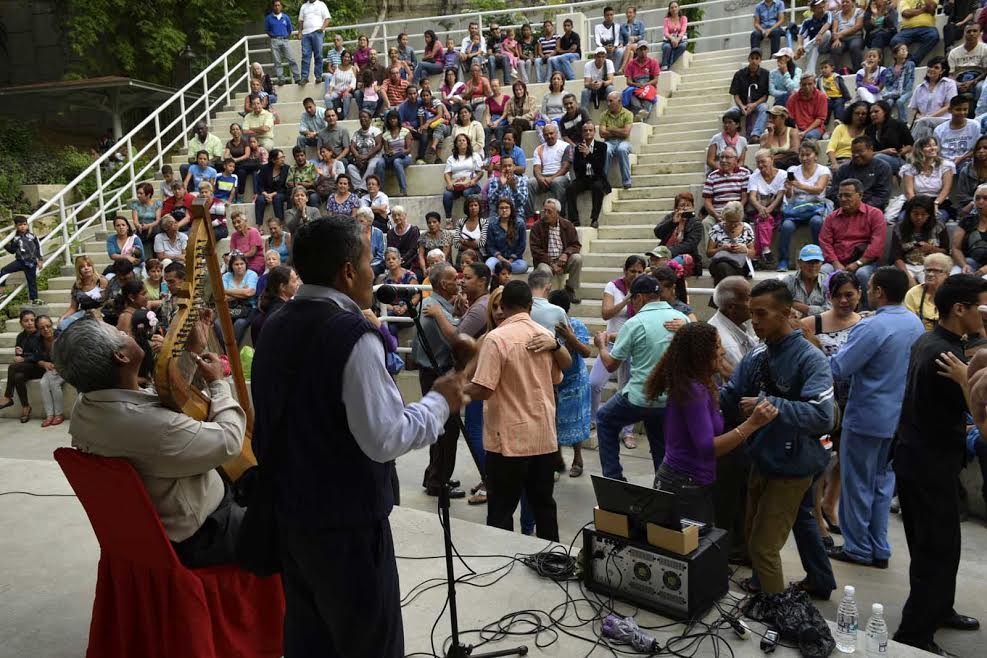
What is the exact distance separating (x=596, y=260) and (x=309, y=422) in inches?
298

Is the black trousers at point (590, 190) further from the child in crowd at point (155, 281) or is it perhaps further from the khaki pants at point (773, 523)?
the khaki pants at point (773, 523)

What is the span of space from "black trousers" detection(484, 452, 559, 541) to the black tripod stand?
106cm

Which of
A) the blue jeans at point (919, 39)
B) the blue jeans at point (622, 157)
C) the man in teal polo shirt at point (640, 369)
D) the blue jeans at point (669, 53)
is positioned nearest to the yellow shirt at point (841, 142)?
the blue jeans at point (919, 39)

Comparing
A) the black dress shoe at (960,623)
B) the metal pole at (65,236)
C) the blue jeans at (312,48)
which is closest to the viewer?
the black dress shoe at (960,623)

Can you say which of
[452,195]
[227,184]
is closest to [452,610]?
[452,195]

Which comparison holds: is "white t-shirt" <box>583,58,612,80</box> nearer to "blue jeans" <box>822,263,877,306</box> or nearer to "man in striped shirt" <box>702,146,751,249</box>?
"man in striped shirt" <box>702,146,751,249</box>

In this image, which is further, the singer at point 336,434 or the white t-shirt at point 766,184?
the white t-shirt at point 766,184

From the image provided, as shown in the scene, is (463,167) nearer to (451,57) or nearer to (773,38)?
(451,57)

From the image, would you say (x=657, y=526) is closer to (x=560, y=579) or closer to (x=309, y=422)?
(x=560, y=579)

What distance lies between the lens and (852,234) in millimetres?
7094

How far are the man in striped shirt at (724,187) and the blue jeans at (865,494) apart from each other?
451cm

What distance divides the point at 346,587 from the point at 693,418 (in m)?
1.91

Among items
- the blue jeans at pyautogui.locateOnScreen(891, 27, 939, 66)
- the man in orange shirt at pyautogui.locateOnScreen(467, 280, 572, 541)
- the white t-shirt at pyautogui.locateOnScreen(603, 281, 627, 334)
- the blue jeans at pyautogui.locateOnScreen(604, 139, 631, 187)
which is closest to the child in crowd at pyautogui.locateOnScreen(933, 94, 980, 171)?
the blue jeans at pyautogui.locateOnScreen(891, 27, 939, 66)

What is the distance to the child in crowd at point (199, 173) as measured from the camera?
39.0ft
